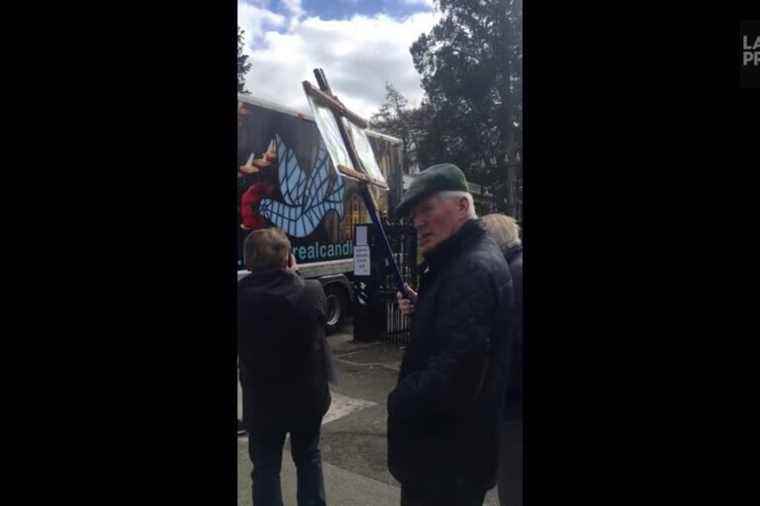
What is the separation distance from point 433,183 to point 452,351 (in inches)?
20.7

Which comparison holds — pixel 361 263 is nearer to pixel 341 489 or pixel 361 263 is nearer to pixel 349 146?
pixel 349 146

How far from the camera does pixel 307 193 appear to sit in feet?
6.75

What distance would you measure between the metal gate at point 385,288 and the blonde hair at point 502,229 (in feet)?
0.78

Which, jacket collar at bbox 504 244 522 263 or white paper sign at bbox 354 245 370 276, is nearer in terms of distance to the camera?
jacket collar at bbox 504 244 522 263

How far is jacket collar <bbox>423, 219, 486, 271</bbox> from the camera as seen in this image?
177 cm

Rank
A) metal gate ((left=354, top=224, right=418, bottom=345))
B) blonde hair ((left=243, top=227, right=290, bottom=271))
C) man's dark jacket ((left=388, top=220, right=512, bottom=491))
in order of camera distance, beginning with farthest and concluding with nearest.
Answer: blonde hair ((left=243, top=227, right=290, bottom=271)) → metal gate ((left=354, top=224, right=418, bottom=345)) → man's dark jacket ((left=388, top=220, right=512, bottom=491))

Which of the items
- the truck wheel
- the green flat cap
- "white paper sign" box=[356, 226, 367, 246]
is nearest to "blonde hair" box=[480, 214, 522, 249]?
the green flat cap

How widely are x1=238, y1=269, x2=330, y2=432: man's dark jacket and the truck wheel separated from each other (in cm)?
3

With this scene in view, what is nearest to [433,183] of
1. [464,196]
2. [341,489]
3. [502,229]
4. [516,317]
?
[464,196]

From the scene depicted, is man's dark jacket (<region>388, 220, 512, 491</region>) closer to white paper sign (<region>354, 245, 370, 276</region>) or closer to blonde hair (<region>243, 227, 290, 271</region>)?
white paper sign (<region>354, 245, 370, 276</region>)

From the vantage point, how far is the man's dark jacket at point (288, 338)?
6.55 ft
